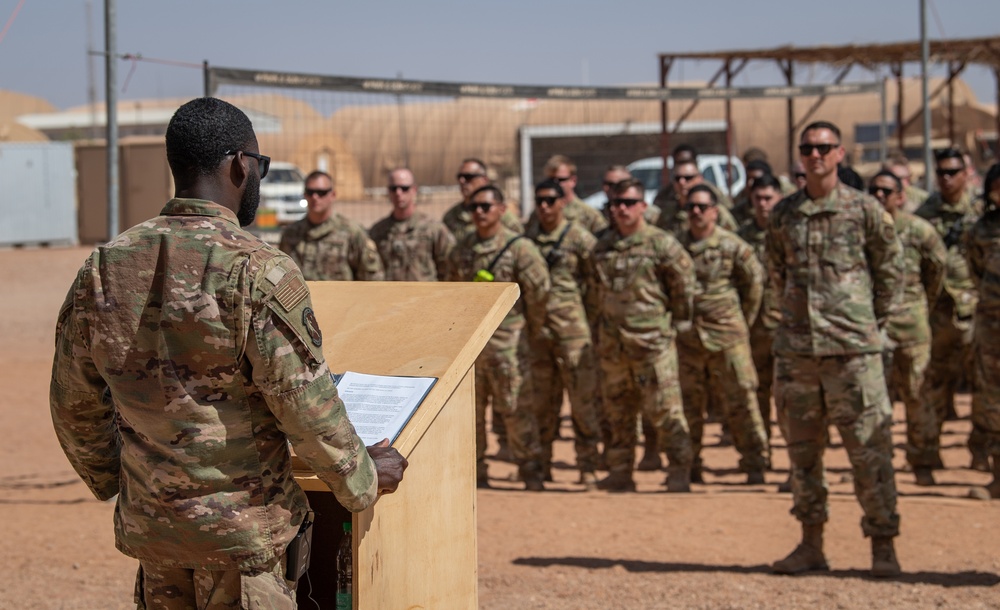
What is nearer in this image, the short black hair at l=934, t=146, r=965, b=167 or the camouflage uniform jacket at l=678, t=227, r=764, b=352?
the camouflage uniform jacket at l=678, t=227, r=764, b=352

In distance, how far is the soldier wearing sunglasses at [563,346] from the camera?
346 inches

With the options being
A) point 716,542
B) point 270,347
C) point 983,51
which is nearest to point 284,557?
point 270,347

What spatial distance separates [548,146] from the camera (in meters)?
27.2

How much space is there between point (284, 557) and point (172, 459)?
41 cm

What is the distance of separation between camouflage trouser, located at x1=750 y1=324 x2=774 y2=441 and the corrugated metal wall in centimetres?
2083

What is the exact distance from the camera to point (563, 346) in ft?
28.9

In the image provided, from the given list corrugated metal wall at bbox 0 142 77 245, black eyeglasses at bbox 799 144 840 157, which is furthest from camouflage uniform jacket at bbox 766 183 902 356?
corrugated metal wall at bbox 0 142 77 245

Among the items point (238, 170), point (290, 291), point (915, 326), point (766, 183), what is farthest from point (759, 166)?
point (290, 291)

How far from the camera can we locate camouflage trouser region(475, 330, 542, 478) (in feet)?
26.9

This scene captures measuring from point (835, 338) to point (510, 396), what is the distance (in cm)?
292

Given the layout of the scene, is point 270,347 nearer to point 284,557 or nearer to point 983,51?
point 284,557

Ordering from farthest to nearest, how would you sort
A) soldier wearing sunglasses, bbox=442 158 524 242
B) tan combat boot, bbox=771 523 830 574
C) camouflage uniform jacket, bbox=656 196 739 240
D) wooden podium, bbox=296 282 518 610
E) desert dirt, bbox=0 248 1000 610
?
camouflage uniform jacket, bbox=656 196 739 240 < soldier wearing sunglasses, bbox=442 158 524 242 < tan combat boot, bbox=771 523 830 574 < desert dirt, bbox=0 248 1000 610 < wooden podium, bbox=296 282 518 610

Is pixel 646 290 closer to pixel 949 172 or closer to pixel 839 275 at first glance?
pixel 839 275

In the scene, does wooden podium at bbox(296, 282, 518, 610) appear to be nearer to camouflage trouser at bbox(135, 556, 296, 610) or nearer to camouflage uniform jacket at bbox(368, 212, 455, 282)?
camouflage trouser at bbox(135, 556, 296, 610)
